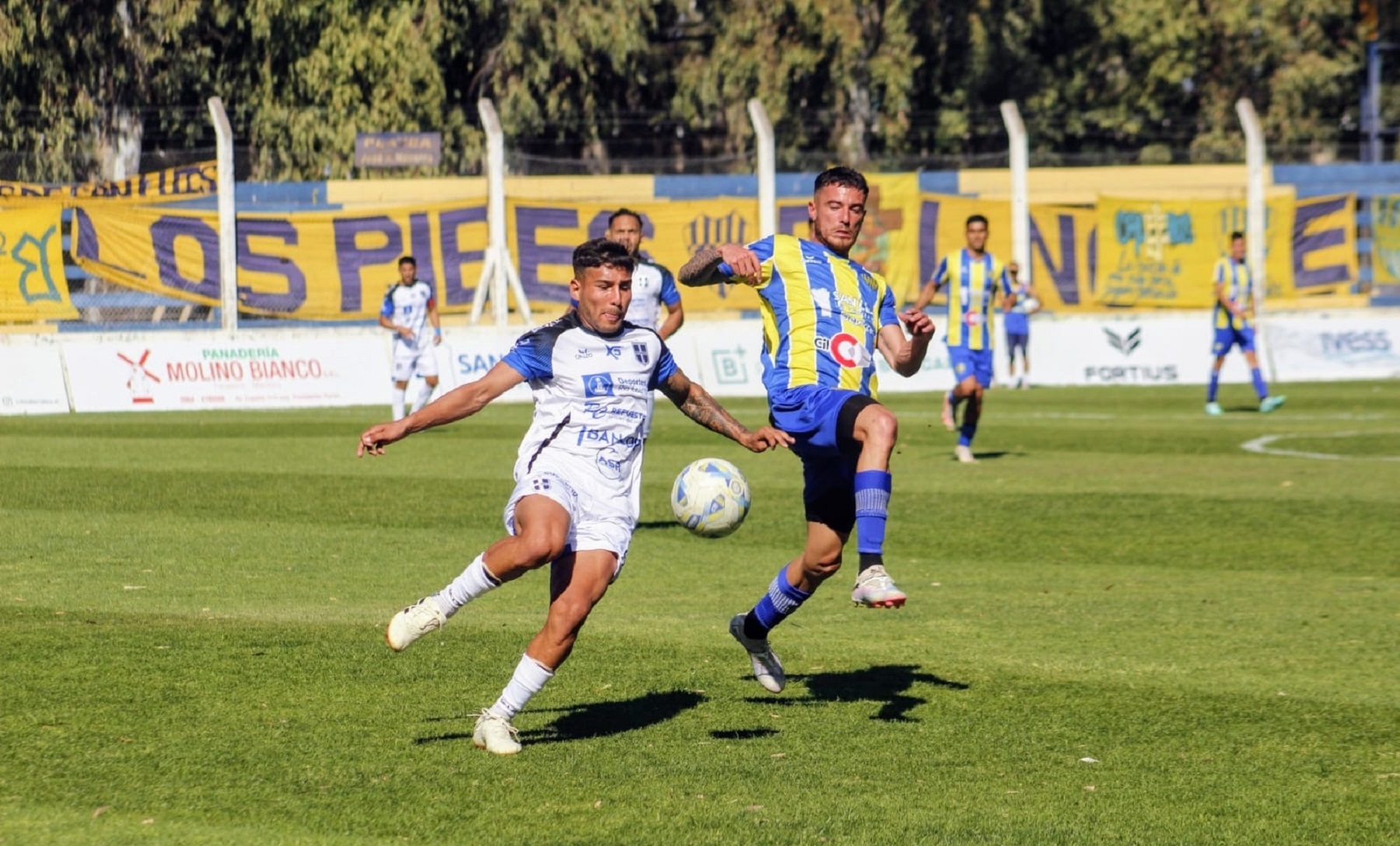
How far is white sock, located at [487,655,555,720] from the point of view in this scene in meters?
6.65

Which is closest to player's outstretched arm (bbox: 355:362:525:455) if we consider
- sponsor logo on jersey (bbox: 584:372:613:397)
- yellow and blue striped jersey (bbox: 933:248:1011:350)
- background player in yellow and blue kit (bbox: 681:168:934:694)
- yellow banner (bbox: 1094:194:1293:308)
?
sponsor logo on jersey (bbox: 584:372:613:397)

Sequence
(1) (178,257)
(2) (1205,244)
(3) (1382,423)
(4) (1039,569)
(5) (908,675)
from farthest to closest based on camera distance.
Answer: (2) (1205,244) → (1) (178,257) → (3) (1382,423) → (4) (1039,569) → (5) (908,675)

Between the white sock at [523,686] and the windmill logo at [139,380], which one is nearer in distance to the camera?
the white sock at [523,686]

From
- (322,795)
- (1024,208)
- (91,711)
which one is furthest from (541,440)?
(1024,208)

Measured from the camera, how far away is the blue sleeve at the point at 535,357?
22.5 feet

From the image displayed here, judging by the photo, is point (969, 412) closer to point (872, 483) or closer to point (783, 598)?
point (783, 598)

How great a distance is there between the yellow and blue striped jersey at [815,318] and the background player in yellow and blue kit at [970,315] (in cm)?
1033

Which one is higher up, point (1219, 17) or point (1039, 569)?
point (1219, 17)

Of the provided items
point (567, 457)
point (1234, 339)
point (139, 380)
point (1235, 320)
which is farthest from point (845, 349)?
point (139, 380)

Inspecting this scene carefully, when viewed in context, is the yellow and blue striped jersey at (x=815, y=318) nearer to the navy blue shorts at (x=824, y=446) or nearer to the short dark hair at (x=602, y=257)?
the navy blue shorts at (x=824, y=446)

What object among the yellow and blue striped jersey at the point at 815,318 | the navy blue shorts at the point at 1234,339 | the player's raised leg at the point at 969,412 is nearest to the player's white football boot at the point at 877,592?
the yellow and blue striped jersey at the point at 815,318

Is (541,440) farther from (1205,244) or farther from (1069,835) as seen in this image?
(1205,244)

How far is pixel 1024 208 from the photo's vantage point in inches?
1266

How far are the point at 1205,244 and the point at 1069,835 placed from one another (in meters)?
30.5
